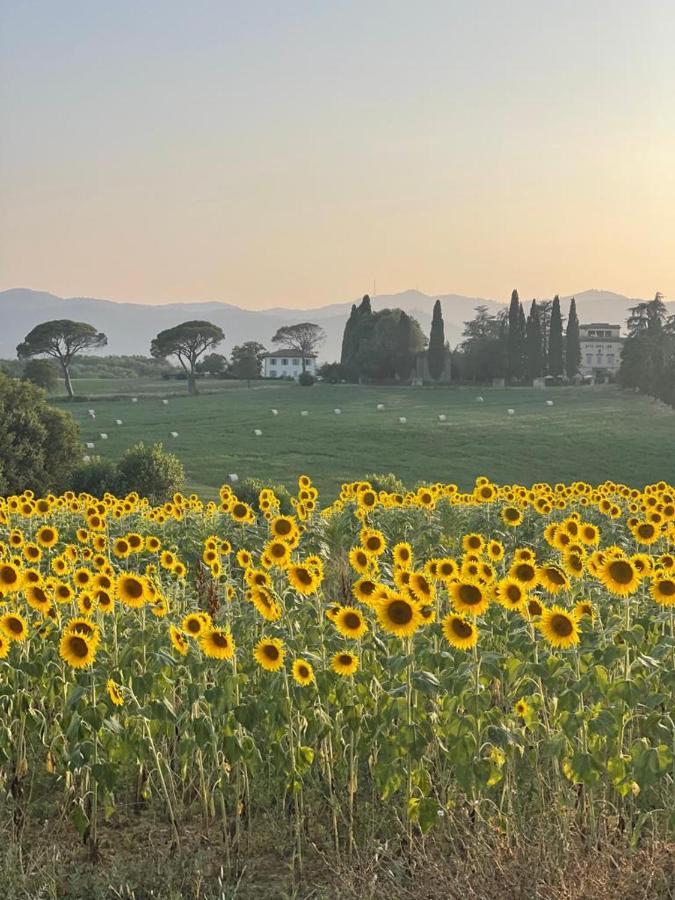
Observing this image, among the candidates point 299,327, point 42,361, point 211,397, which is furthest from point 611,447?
point 299,327

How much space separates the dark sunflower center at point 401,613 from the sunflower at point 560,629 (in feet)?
2.61

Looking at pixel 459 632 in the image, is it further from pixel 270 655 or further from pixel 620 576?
pixel 620 576

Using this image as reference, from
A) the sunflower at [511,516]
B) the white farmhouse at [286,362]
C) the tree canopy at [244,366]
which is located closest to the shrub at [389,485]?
the sunflower at [511,516]

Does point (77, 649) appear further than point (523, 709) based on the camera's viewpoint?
No

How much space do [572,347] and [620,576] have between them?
76.0 meters

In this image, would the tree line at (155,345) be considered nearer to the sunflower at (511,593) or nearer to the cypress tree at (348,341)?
the cypress tree at (348,341)

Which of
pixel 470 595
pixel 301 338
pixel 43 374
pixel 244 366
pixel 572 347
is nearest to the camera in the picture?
pixel 470 595

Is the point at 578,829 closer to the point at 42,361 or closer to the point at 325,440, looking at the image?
the point at 325,440

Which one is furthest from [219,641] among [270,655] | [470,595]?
[470,595]

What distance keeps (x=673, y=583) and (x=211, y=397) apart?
63.4 metres

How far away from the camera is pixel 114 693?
5133 mm

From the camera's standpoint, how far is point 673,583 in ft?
18.1

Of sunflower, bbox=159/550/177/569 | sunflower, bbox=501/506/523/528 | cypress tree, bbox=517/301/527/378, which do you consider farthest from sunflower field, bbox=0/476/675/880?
cypress tree, bbox=517/301/527/378

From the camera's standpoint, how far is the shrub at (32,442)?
2833cm
